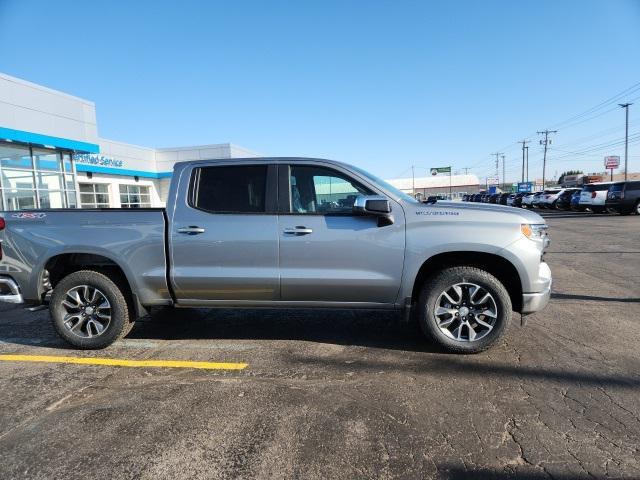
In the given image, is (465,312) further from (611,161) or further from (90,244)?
(611,161)

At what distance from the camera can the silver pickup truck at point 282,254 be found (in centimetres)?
430

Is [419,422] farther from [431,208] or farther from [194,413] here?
[431,208]

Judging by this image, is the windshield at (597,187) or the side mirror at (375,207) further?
the windshield at (597,187)

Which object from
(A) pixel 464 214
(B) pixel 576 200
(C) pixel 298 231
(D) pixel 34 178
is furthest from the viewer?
(B) pixel 576 200

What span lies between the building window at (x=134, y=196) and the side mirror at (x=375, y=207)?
30555 millimetres

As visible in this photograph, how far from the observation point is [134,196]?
33.6 metres

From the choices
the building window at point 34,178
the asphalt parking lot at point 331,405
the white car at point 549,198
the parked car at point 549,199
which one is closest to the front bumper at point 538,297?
the asphalt parking lot at point 331,405

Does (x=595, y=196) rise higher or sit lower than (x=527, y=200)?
higher

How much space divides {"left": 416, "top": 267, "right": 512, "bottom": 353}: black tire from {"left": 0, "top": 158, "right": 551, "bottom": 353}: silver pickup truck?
11 mm

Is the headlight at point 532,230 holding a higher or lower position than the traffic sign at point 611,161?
lower

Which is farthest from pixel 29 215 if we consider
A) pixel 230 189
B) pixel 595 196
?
pixel 595 196

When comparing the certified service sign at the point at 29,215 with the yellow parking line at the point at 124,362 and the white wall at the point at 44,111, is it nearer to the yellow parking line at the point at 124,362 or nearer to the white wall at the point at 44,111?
the yellow parking line at the point at 124,362

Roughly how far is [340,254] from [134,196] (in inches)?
1285

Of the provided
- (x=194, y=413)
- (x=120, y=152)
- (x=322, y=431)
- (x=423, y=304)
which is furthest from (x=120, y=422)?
(x=120, y=152)
